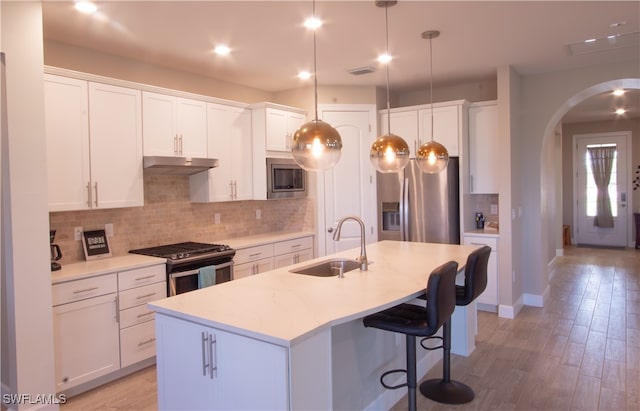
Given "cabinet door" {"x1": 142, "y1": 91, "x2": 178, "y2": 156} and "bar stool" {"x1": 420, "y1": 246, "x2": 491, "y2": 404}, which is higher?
"cabinet door" {"x1": 142, "y1": 91, "x2": 178, "y2": 156}

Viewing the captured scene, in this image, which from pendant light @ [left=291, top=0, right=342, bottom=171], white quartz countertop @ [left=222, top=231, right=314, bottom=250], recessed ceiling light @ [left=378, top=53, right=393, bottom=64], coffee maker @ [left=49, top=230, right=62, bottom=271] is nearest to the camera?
pendant light @ [left=291, top=0, right=342, bottom=171]

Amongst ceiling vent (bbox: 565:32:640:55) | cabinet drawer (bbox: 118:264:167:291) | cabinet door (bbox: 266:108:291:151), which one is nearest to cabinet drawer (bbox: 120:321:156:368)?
cabinet drawer (bbox: 118:264:167:291)

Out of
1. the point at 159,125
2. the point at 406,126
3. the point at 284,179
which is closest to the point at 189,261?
the point at 159,125

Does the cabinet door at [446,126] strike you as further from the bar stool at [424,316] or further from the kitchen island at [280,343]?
A: the bar stool at [424,316]

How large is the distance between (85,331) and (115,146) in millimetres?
1459

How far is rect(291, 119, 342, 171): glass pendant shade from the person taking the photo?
2547 mm

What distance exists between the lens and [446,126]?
5.07 m

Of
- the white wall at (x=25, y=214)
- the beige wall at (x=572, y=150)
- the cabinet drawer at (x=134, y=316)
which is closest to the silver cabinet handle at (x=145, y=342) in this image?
the cabinet drawer at (x=134, y=316)

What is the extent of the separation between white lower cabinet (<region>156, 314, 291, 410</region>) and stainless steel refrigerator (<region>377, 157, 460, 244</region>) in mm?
3596

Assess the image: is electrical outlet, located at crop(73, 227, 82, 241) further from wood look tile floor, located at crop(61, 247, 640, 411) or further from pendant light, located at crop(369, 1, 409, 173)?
pendant light, located at crop(369, 1, 409, 173)

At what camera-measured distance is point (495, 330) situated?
172 inches

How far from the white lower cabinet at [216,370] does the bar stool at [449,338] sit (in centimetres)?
151

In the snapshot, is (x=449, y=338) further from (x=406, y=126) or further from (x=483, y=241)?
(x=406, y=126)

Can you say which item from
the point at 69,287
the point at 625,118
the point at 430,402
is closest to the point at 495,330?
the point at 430,402
